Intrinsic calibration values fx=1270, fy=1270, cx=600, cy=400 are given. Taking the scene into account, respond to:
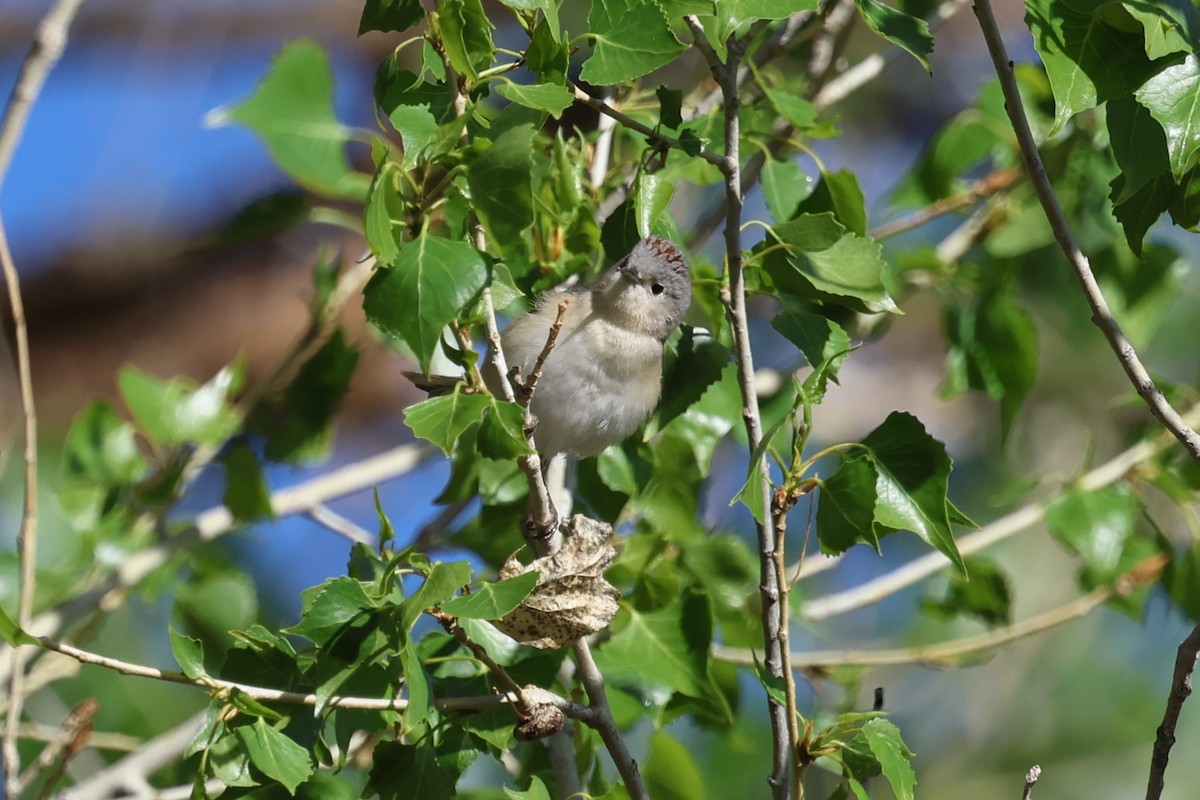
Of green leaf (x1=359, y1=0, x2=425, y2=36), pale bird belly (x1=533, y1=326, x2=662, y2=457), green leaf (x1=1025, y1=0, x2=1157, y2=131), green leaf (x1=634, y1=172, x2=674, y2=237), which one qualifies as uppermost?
green leaf (x1=359, y1=0, x2=425, y2=36)

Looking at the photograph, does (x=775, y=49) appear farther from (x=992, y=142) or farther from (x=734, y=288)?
(x=734, y=288)

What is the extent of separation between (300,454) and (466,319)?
1.47 metres

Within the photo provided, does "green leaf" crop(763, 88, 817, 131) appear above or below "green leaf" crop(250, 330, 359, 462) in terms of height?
above

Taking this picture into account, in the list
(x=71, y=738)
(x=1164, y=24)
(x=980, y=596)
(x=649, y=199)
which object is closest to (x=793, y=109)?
(x=649, y=199)

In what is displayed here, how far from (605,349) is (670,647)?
883 mm

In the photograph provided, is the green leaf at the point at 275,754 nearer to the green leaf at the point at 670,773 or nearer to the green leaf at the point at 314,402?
the green leaf at the point at 670,773

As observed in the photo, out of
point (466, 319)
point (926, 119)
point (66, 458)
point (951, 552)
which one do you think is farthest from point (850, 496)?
point (926, 119)

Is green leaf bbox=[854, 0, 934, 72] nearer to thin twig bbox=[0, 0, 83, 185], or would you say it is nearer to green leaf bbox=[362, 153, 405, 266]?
green leaf bbox=[362, 153, 405, 266]

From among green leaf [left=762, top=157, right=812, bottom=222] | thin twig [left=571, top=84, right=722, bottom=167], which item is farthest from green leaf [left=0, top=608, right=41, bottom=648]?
green leaf [left=762, top=157, right=812, bottom=222]

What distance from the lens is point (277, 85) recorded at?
239 centimetres

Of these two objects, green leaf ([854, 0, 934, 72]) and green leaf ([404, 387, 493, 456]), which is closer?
green leaf ([404, 387, 493, 456])

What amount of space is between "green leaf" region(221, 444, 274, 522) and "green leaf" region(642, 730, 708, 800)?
106 centimetres

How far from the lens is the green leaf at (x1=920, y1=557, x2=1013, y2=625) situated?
2.90 metres

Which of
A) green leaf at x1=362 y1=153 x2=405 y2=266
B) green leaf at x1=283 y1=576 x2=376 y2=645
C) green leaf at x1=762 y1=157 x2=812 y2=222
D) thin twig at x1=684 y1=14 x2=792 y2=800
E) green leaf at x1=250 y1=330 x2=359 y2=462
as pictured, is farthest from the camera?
green leaf at x1=250 y1=330 x2=359 y2=462
